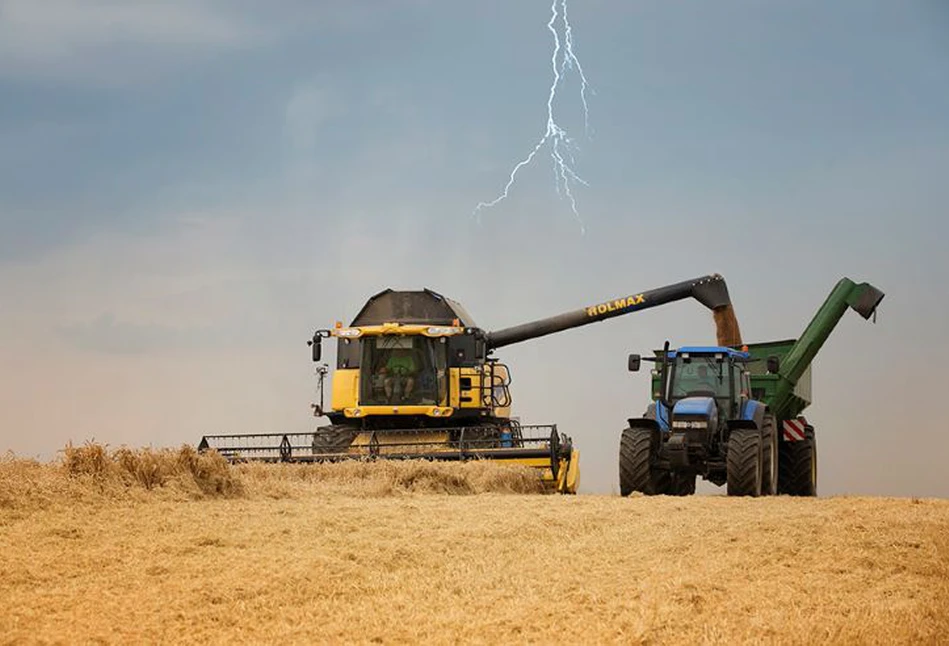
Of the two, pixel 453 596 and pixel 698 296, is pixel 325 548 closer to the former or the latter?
pixel 453 596

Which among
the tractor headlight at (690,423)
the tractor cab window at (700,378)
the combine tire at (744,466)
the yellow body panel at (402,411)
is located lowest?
the combine tire at (744,466)

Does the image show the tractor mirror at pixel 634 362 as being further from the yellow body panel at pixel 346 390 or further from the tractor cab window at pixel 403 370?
the yellow body panel at pixel 346 390

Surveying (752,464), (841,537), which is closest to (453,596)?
(841,537)

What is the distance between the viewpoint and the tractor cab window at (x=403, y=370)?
23.9 m

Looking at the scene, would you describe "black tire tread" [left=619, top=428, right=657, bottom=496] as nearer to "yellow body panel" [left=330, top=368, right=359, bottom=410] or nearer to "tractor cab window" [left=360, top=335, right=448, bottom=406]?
"tractor cab window" [left=360, top=335, right=448, bottom=406]

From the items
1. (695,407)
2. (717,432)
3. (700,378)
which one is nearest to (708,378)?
(700,378)

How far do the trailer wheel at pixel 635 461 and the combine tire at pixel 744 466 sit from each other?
1140 mm

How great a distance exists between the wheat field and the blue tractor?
3.37 meters

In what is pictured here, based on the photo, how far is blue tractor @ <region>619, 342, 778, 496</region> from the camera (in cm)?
1872

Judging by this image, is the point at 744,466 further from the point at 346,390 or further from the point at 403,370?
the point at 346,390

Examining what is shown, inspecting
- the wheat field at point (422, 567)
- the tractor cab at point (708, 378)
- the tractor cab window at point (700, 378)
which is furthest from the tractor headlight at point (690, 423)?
the wheat field at point (422, 567)

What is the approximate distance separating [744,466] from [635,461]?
1508 mm

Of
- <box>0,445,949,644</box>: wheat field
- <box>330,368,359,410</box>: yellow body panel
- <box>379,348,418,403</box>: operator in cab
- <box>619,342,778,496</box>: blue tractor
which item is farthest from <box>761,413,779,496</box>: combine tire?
<box>330,368,359,410</box>: yellow body panel

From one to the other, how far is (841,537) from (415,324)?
1365 cm
